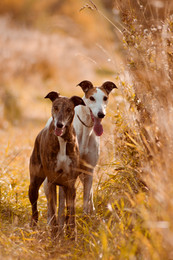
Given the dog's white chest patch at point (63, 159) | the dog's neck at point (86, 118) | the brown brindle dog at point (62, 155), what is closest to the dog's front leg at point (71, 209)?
the brown brindle dog at point (62, 155)

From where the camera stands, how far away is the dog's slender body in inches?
201

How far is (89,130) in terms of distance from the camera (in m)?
5.29

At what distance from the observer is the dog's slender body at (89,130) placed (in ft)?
16.7

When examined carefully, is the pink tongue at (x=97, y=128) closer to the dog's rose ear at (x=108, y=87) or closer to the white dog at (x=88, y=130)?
the white dog at (x=88, y=130)

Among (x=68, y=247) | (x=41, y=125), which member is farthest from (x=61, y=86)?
(x=68, y=247)

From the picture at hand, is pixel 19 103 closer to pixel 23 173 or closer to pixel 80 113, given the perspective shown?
pixel 23 173

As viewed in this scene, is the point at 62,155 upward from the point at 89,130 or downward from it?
downward

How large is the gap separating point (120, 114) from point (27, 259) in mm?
1936

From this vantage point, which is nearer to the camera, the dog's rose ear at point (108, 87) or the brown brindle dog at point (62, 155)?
the brown brindle dog at point (62, 155)

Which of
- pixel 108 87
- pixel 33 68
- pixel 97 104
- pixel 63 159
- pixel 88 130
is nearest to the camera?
pixel 63 159

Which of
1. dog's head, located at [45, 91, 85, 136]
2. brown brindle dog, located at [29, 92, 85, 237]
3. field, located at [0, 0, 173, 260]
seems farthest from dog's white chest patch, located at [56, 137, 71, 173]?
field, located at [0, 0, 173, 260]

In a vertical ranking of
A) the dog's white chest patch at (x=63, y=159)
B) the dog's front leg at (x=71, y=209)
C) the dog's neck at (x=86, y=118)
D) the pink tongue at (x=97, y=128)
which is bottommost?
the dog's front leg at (x=71, y=209)

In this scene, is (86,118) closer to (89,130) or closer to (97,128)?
(89,130)

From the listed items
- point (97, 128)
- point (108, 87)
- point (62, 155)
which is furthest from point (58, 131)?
point (108, 87)
